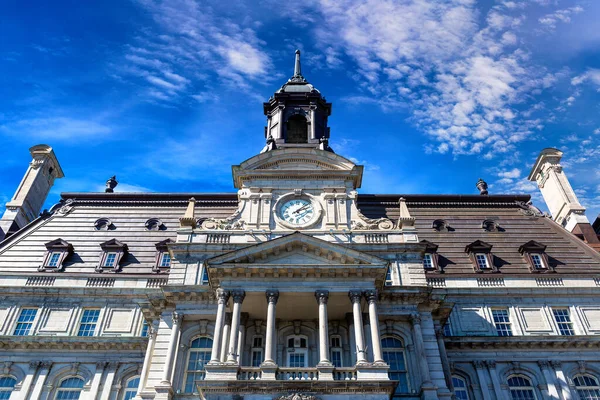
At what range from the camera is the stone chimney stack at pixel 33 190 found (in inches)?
1538

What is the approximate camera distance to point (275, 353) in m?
25.3

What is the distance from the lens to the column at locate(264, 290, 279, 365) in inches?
971

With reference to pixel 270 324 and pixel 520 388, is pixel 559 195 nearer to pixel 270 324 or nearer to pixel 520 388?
pixel 520 388

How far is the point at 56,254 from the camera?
35.0m

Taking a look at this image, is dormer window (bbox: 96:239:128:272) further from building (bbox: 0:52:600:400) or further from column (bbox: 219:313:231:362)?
column (bbox: 219:313:231:362)

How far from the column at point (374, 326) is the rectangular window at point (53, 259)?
1971cm

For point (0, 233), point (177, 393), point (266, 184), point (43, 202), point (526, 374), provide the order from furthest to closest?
1. point (43, 202)
2. point (0, 233)
3. point (266, 184)
4. point (526, 374)
5. point (177, 393)

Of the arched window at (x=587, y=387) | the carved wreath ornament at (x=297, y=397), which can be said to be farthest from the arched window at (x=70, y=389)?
the arched window at (x=587, y=387)

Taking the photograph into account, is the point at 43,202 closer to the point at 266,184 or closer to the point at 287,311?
the point at 266,184

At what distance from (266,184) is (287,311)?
29.4 feet

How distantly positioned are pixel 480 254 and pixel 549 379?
847 centimetres

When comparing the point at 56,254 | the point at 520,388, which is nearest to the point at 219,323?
the point at 56,254

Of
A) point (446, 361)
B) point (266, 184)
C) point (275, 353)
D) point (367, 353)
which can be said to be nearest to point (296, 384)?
point (275, 353)

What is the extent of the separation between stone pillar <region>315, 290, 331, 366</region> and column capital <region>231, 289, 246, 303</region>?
11.5ft
